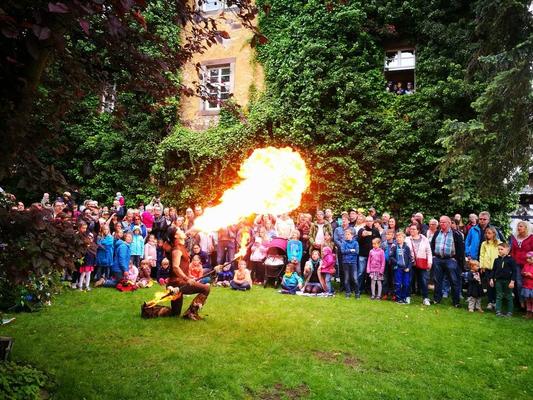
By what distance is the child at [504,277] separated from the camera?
29.5 ft

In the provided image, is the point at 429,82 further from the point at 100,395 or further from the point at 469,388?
the point at 100,395

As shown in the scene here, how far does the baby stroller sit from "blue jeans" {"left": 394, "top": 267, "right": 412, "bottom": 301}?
3415 mm

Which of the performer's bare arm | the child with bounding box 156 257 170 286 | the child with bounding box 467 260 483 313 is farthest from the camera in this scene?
the child with bounding box 156 257 170 286

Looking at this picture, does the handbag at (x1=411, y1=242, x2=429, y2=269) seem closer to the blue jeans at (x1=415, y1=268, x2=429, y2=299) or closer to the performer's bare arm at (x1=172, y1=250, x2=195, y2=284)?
the blue jeans at (x1=415, y1=268, x2=429, y2=299)

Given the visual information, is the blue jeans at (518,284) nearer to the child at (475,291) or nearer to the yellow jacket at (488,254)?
the yellow jacket at (488,254)

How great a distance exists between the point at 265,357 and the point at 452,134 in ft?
22.1

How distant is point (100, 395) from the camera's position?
4551 millimetres

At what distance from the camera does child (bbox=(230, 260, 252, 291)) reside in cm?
1130

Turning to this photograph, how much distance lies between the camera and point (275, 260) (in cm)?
1194

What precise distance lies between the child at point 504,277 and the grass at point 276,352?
0.50 m

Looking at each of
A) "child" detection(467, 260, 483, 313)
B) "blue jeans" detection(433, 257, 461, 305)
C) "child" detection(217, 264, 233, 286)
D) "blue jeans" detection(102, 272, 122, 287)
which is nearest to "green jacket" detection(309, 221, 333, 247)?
"child" detection(217, 264, 233, 286)

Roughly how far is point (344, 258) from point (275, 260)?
7.19 ft

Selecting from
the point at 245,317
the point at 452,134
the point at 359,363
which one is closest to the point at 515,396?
the point at 359,363

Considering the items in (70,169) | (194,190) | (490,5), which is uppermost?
(490,5)
